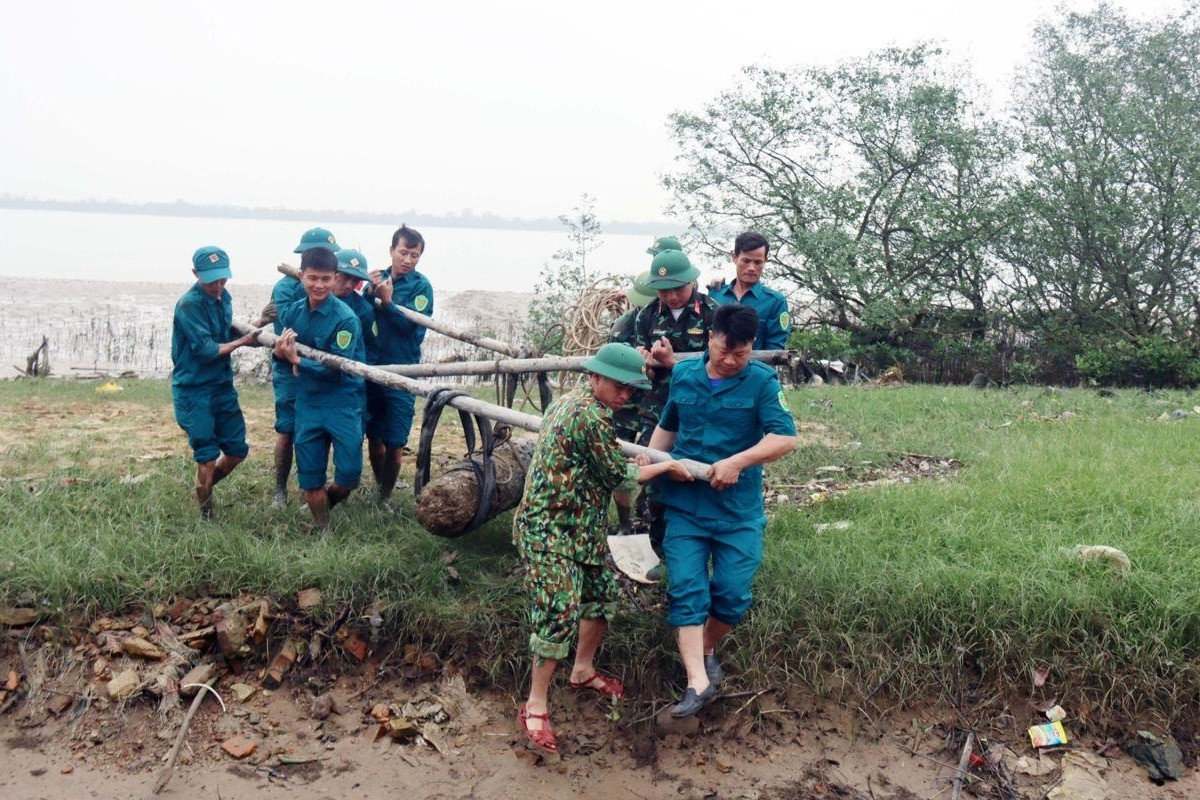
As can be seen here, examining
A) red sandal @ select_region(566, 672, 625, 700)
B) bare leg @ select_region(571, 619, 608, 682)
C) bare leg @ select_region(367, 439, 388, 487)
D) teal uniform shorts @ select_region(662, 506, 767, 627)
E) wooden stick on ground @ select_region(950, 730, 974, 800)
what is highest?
teal uniform shorts @ select_region(662, 506, 767, 627)

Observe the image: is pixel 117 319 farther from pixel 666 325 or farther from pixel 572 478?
pixel 572 478

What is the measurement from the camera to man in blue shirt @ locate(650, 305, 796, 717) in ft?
11.5

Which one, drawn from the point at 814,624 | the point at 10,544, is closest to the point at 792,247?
the point at 814,624

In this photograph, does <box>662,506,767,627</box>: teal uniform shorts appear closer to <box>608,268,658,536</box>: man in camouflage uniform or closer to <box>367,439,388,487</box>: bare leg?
<box>608,268,658,536</box>: man in camouflage uniform

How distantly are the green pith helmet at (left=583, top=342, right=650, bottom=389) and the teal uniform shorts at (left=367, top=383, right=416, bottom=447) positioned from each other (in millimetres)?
2356

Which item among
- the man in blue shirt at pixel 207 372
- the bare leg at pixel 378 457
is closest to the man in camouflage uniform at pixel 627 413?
the bare leg at pixel 378 457

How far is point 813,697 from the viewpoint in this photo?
3896 mm

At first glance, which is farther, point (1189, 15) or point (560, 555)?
point (1189, 15)

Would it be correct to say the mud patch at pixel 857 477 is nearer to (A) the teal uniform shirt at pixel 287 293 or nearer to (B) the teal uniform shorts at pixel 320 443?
(B) the teal uniform shorts at pixel 320 443

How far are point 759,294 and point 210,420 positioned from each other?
10.1 ft

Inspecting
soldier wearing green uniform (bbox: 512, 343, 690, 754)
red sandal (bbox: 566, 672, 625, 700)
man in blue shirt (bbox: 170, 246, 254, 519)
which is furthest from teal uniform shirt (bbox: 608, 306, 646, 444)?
man in blue shirt (bbox: 170, 246, 254, 519)

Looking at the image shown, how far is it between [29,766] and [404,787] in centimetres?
152

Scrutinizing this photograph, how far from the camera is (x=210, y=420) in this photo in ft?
16.2

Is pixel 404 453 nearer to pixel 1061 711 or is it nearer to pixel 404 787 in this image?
pixel 404 787
